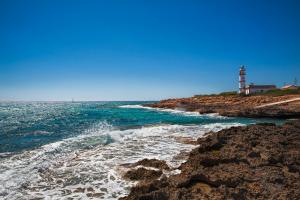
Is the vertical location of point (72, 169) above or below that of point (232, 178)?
below

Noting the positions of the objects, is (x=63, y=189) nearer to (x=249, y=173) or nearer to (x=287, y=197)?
(x=249, y=173)

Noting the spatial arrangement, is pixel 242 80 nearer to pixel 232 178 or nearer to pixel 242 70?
pixel 242 70

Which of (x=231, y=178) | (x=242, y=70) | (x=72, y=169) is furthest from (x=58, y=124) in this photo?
(x=242, y=70)

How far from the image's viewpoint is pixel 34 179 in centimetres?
950

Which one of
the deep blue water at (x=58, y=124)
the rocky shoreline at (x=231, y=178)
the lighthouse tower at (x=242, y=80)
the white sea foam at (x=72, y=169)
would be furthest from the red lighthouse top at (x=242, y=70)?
the rocky shoreline at (x=231, y=178)

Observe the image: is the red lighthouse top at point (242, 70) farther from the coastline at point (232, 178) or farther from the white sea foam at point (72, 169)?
the coastline at point (232, 178)

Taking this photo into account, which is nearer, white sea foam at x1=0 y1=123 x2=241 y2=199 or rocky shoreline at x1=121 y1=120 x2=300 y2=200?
rocky shoreline at x1=121 y1=120 x2=300 y2=200

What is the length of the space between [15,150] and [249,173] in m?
13.9

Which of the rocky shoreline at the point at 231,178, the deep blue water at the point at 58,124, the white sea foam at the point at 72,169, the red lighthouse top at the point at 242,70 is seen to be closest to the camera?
the rocky shoreline at the point at 231,178

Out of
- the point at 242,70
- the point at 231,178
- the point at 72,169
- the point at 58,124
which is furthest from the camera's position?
the point at 242,70

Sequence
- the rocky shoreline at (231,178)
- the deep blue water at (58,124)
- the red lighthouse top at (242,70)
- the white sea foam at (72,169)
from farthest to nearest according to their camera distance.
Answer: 1. the red lighthouse top at (242,70)
2. the deep blue water at (58,124)
3. the white sea foam at (72,169)
4. the rocky shoreline at (231,178)

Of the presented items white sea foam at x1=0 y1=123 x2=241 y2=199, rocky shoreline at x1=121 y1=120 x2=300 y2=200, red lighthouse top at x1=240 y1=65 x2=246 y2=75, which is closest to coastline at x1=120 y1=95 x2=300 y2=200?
rocky shoreline at x1=121 y1=120 x2=300 y2=200

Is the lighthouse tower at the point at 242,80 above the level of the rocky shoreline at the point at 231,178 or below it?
above

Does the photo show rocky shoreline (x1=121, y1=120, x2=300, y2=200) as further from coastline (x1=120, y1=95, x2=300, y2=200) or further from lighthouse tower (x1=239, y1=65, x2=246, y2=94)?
lighthouse tower (x1=239, y1=65, x2=246, y2=94)
